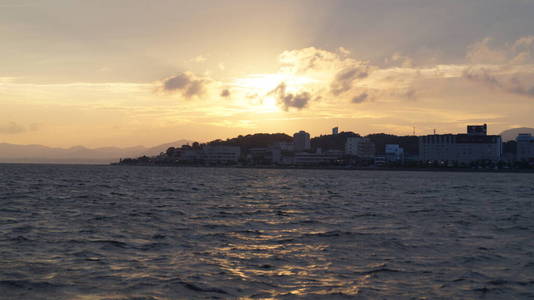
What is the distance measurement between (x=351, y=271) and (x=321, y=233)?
1179cm

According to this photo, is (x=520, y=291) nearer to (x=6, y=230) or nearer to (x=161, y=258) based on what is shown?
(x=161, y=258)

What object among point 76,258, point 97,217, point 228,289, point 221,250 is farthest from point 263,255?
point 97,217

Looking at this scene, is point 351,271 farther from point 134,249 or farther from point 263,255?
point 134,249

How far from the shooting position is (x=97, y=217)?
4147 centimetres

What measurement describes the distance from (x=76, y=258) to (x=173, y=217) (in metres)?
18.3

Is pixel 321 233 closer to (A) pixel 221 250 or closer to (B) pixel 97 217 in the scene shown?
(A) pixel 221 250

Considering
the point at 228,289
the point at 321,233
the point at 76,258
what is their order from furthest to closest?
the point at 321,233
the point at 76,258
the point at 228,289

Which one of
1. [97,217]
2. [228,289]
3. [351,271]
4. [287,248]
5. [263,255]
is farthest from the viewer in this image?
[97,217]

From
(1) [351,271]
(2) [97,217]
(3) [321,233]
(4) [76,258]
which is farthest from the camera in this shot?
(2) [97,217]

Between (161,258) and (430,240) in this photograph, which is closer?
(161,258)

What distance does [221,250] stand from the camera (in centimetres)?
2662

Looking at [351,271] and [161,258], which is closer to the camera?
[351,271]

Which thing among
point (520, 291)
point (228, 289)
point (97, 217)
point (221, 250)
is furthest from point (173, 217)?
point (520, 291)

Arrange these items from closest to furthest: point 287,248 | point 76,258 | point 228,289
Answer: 1. point 228,289
2. point 76,258
3. point 287,248
